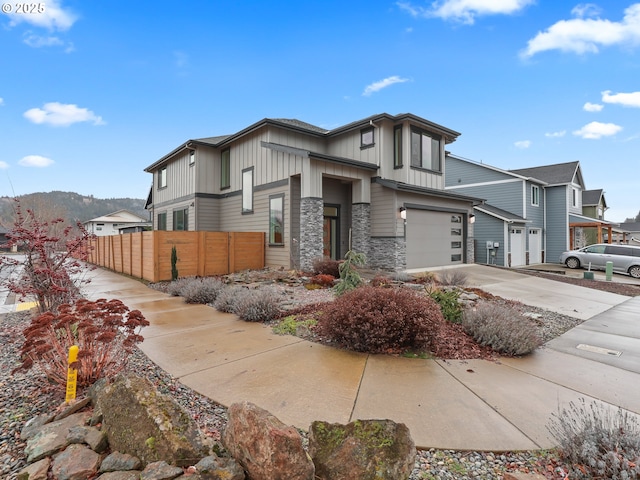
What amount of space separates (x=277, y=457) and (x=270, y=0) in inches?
494

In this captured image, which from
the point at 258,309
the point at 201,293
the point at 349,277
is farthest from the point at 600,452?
the point at 201,293

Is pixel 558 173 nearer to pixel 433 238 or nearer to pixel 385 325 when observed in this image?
pixel 433 238

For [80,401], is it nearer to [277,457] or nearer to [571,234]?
[277,457]

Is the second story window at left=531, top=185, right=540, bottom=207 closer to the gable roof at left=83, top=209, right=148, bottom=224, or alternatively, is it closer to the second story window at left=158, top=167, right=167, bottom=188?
the second story window at left=158, top=167, right=167, bottom=188

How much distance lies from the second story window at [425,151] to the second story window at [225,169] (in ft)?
29.1

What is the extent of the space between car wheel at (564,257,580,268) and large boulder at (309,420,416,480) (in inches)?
819

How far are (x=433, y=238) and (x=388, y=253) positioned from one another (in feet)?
9.94

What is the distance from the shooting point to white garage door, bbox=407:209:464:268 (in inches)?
499

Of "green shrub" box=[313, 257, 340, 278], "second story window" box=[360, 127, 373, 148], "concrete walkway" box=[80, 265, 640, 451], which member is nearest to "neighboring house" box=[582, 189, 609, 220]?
"second story window" box=[360, 127, 373, 148]

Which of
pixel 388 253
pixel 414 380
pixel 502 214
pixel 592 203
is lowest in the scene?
pixel 414 380

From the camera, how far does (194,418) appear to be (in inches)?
94.0

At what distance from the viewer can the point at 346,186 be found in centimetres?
1314

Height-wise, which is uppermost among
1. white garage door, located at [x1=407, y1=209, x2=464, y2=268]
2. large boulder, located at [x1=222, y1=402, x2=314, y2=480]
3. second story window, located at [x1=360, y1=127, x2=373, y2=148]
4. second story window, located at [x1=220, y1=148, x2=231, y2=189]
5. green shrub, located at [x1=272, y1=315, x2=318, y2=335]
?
second story window, located at [x1=360, y1=127, x2=373, y2=148]

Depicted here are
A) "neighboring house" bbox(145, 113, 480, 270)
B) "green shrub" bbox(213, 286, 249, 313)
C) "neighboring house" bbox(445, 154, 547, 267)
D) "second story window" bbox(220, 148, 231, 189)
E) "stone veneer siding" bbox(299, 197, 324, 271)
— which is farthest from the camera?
"neighboring house" bbox(445, 154, 547, 267)
